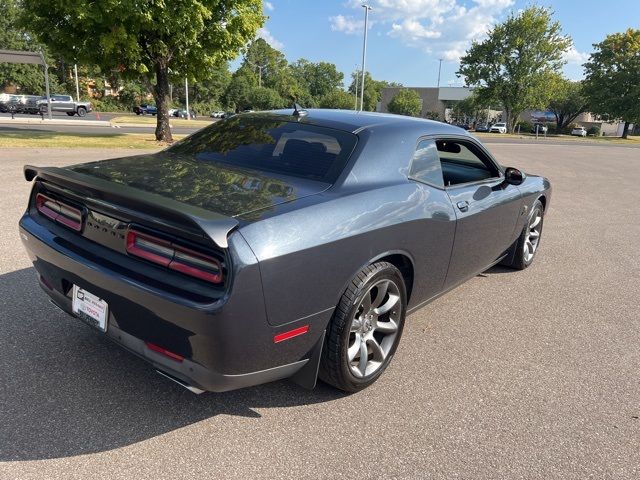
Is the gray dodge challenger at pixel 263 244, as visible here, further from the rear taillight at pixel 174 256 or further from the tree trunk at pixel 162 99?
the tree trunk at pixel 162 99

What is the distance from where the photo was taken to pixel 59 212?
277cm

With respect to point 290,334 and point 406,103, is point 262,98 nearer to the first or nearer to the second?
point 406,103

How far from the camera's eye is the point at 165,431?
2391 mm

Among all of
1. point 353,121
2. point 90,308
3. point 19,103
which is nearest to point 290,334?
point 90,308

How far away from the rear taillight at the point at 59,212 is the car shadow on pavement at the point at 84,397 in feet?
2.01

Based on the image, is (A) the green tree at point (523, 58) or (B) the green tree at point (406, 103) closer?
(A) the green tree at point (523, 58)

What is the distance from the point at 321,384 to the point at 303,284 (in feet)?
3.00

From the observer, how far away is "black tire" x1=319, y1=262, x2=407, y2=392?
2.52 metres

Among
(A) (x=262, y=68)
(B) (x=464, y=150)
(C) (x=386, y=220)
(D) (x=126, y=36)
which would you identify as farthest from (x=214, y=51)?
(A) (x=262, y=68)

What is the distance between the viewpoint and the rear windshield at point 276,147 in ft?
9.59

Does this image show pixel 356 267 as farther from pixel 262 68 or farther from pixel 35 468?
pixel 262 68

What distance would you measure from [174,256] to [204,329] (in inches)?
14.7

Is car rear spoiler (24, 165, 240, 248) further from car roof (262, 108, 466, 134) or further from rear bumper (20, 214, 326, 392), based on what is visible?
car roof (262, 108, 466, 134)

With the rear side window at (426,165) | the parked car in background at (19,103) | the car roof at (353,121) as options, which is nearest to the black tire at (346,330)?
the rear side window at (426,165)
